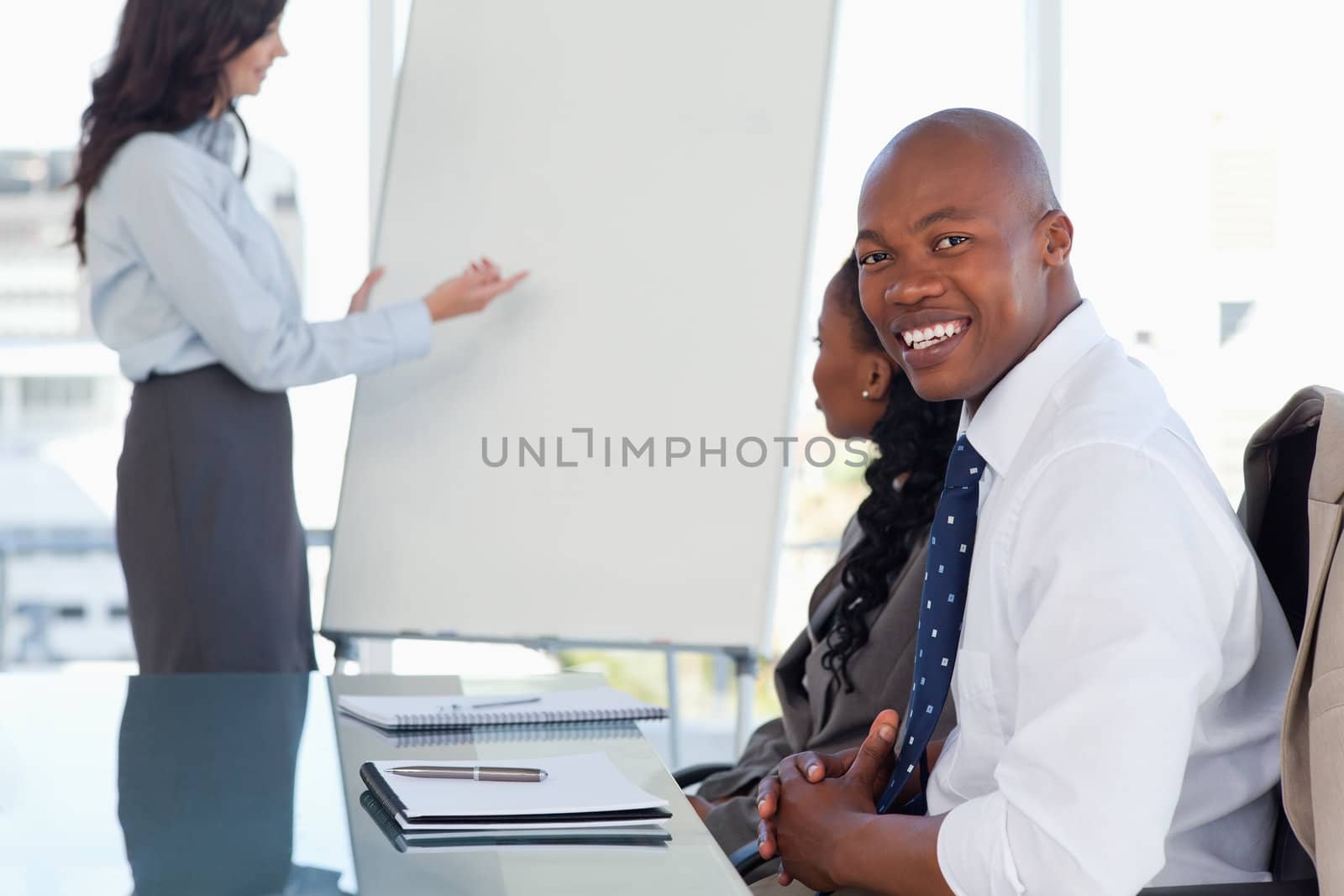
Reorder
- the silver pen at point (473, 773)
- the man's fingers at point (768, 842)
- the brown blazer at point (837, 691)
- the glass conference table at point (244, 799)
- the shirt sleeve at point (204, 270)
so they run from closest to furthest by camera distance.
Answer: the glass conference table at point (244, 799) < the silver pen at point (473, 773) < the man's fingers at point (768, 842) < the brown blazer at point (837, 691) < the shirt sleeve at point (204, 270)

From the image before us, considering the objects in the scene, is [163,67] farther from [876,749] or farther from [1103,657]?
[1103,657]

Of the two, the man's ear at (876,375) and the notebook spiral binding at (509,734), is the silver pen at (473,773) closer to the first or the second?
the notebook spiral binding at (509,734)

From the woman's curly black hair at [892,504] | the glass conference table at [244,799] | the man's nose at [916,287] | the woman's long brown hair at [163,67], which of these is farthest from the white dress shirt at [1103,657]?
the woman's long brown hair at [163,67]

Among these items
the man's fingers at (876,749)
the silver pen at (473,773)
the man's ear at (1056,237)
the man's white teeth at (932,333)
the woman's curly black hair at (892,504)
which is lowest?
the man's fingers at (876,749)

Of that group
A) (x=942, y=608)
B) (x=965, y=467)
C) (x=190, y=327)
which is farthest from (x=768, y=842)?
(x=190, y=327)

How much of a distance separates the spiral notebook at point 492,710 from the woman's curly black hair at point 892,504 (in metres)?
0.29

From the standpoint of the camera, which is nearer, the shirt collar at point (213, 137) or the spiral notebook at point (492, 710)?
the spiral notebook at point (492, 710)

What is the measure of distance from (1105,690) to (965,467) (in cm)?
34

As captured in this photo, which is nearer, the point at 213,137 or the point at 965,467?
the point at 965,467

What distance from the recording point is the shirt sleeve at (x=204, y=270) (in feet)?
7.25

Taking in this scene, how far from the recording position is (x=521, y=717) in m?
1.48

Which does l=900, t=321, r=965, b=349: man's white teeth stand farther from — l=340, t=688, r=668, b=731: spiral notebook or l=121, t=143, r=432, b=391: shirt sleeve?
l=121, t=143, r=432, b=391: shirt sleeve

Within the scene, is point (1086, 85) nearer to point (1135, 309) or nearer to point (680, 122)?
point (1135, 309)

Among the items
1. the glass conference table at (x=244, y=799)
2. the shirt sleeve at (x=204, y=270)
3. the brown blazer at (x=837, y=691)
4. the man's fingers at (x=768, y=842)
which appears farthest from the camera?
the shirt sleeve at (x=204, y=270)
